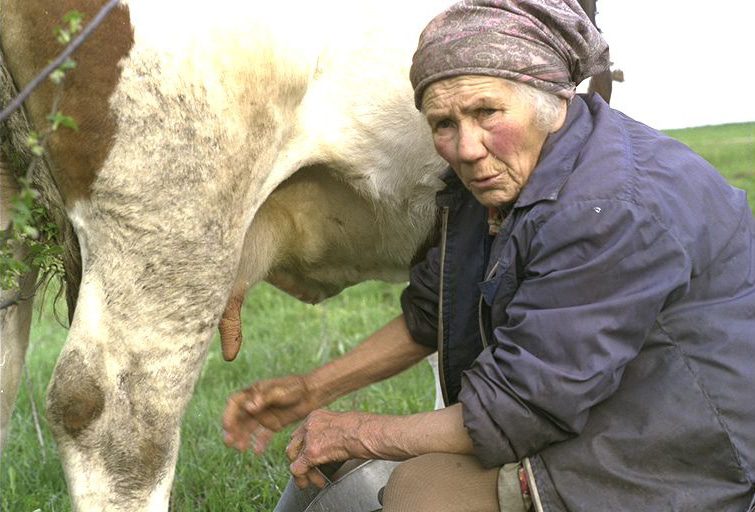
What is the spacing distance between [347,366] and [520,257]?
77 cm

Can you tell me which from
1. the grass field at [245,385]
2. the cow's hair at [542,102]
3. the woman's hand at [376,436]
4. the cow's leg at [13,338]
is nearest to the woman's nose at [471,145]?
the cow's hair at [542,102]

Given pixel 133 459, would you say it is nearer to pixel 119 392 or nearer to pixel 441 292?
pixel 119 392

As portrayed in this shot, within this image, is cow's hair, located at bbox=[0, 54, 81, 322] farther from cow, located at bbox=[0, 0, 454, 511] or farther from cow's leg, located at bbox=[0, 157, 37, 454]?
cow's leg, located at bbox=[0, 157, 37, 454]

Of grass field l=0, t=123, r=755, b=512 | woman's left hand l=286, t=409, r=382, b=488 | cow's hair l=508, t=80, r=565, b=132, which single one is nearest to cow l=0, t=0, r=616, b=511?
woman's left hand l=286, t=409, r=382, b=488

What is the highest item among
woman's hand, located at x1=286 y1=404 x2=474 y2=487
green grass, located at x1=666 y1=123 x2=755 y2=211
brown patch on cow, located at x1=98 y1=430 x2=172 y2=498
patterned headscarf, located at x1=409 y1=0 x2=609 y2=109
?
patterned headscarf, located at x1=409 y1=0 x2=609 y2=109

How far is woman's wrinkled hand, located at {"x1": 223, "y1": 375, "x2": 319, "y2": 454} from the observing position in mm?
3027

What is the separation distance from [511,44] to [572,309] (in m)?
0.62

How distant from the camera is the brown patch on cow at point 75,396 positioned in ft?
8.82

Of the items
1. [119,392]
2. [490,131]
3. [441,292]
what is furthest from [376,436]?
[490,131]

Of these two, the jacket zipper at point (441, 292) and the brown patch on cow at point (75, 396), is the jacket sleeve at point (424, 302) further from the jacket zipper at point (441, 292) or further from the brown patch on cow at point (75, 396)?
the brown patch on cow at point (75, 396)

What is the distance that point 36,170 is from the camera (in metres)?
2.76

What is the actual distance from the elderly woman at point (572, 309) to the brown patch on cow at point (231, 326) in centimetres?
55

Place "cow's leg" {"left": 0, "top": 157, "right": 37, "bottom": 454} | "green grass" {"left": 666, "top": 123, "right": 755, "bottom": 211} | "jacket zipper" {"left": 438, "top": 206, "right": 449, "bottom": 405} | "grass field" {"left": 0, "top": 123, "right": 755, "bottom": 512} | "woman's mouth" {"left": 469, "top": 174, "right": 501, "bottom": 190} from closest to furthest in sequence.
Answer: "woman's mouth" {"left": 469, "top": 174, "right": 501, "bottom": 190} < "jacket zipper" {"left": 438, "top": 206, "right": 449, "bottom": 405} < "cow's leg" {"left": 0, "top": 157, "right": 37, "bottom": 454} < "grass field" {"left": 0, "top": 123, "right": 755, "bottom": 512} < "green grass" {"left": 666, "top": 123, "right": 755, "bottom": 211}

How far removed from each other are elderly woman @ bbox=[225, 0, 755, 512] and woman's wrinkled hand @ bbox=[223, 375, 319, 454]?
0.32 meters
